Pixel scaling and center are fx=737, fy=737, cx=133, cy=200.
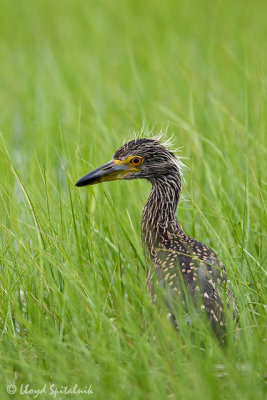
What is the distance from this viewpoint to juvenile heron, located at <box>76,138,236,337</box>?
14.5 feet

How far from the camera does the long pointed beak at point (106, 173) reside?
16.2ft

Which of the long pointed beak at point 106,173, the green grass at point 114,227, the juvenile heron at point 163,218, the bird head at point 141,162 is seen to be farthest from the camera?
the bird head at point 141,162

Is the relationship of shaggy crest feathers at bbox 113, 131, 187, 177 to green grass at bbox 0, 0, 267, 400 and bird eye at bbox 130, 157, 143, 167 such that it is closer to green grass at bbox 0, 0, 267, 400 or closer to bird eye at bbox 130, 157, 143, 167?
bird eye at bbox 130, 157, 143, 167

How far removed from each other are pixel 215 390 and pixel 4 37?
363 inches

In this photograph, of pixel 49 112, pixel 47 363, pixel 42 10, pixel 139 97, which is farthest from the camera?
pixel 42 10

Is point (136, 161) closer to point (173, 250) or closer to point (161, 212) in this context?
point (161, 212)

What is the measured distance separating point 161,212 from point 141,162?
1.23ft

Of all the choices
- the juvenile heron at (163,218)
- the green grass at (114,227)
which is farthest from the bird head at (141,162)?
the green grass at (114,227)

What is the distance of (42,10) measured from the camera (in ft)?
41.3

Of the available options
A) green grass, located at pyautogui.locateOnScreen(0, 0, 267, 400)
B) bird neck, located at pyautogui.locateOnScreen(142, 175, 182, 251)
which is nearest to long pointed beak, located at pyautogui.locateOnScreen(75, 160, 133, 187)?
green grass, located at pyautogui.locateOnScreen(0, 0, 267, 400)

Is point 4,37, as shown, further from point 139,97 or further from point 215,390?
point 215,390

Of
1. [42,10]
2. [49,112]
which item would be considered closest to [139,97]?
[49,112]

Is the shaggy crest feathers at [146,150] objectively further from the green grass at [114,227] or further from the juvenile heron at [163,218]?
the green grass at [114,227]

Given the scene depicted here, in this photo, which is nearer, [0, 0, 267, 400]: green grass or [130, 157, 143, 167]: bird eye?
[0, 0, 267, 400]: green grass
